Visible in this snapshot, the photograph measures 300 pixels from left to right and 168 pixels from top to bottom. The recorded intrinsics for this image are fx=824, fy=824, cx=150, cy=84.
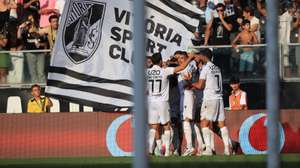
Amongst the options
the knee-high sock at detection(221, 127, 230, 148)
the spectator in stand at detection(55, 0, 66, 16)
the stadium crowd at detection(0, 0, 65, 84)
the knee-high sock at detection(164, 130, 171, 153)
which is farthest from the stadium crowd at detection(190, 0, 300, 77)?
the stadium crowd at detection(0, 0, 65, 84)

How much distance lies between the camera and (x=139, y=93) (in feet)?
14.2

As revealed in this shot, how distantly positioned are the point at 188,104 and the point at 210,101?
16.6 inches

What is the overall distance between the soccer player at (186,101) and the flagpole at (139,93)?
36.8 ft

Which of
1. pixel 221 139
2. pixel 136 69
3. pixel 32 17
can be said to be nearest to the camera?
pixel 136 69

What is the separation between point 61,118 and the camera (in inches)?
631

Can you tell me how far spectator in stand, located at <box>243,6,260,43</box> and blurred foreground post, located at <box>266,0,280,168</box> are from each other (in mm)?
11815

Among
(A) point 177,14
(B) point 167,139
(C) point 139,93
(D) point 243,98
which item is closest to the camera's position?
(C) point 139,93

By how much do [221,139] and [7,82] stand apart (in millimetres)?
4387

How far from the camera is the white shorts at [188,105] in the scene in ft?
51.4

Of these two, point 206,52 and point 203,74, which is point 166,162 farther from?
point 206,52

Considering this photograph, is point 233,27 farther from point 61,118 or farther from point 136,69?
point 136,69

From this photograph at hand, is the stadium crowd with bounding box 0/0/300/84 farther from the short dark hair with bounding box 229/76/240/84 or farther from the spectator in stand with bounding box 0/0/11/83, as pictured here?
the short dark hair with bounding box 229/76/240/84

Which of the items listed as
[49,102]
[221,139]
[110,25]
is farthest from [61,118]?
[221,139]

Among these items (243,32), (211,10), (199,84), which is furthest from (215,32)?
(199,84)
